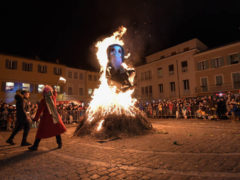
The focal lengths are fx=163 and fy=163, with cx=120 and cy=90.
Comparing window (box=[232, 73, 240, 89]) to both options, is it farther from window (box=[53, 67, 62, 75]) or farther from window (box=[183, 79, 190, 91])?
window (box=[53, 67, 62, 75])

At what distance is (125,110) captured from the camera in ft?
25.4

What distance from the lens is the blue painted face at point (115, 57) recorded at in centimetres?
853

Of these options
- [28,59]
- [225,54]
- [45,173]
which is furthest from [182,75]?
[45,173]

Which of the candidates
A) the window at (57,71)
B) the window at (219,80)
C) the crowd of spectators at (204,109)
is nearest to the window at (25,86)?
the window at (57,71)

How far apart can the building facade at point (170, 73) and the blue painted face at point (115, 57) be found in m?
23.8

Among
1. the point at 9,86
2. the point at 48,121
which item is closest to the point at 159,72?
the point at 9,86

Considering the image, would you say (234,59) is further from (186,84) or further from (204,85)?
(186,84)

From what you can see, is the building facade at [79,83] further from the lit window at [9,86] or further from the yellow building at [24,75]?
the lit window at [9,86]

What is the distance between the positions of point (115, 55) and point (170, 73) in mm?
25880

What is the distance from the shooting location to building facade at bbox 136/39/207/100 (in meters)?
29.6

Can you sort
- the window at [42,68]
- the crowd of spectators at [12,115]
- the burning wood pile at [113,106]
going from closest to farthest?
the burning wood pile at [113,106], the crowd of spectators at [12,115], the window at [42,68]

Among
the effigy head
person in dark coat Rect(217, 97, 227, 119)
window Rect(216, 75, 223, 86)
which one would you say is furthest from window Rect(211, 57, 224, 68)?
the effigy head

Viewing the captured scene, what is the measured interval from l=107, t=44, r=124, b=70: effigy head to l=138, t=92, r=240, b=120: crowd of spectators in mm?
9732

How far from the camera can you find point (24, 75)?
28.5 m
